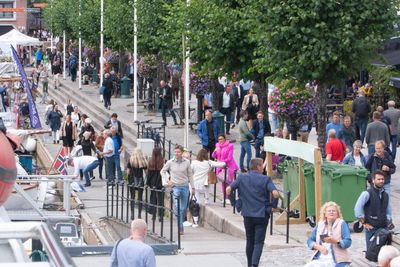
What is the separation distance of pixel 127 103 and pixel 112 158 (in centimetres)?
1844

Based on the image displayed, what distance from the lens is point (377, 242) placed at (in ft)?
49.2

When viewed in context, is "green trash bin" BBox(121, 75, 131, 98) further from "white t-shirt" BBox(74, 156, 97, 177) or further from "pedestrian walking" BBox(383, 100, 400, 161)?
"pedestrian walking" BBox(383, 100, 400, 161)

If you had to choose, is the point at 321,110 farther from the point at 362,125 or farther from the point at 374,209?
the point at 374,209

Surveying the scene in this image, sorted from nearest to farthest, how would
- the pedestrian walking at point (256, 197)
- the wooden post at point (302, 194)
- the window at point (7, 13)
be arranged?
the pedestrian walking at point (256, 197) < the wooden post at point (302, 194) < the window at point (7, 13)

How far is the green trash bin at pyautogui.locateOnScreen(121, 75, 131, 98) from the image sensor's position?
50188 millimetres

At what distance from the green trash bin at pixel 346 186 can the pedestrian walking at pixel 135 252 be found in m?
7.28

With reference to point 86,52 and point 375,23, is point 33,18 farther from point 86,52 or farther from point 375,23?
point 375,23

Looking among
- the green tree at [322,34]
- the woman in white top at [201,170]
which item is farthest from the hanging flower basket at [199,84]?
the woman in white top at [201,170]

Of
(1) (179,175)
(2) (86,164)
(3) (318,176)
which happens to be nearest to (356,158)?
(3) (318,176)

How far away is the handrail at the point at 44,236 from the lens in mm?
4297

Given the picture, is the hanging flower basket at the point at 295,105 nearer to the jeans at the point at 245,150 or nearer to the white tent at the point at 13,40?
the jeans at the point at 245,150

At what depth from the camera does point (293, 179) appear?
64.0ft

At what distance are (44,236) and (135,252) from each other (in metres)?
6.08

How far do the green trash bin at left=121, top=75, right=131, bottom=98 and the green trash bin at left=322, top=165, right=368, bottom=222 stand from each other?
108 feet
